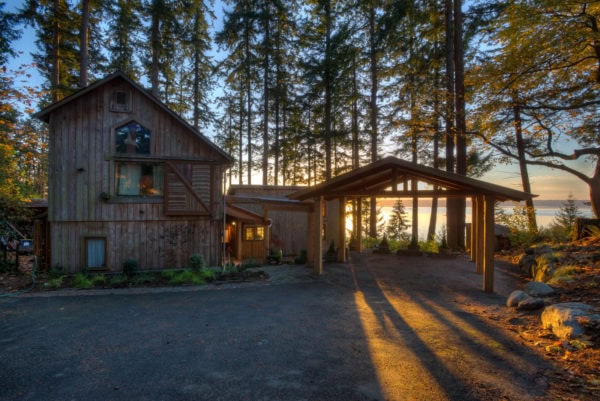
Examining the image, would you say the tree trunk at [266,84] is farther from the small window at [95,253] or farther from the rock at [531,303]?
the rock at [531,303]

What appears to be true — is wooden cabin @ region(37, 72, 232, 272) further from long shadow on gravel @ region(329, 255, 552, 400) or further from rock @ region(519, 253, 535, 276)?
rock @ region(519, 253, 535, 276)

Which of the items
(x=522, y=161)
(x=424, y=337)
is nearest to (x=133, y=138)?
(x=424, y=337)

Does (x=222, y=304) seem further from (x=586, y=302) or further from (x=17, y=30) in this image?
(x=17, y=30)

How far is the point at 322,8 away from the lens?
64.0ft

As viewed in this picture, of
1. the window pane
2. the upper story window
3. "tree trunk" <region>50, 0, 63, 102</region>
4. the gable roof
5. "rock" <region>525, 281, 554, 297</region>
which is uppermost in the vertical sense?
"tree trunk" <region>50, 0, 63, 102</region>

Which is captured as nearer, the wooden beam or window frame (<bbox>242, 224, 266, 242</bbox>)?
the wooden beam

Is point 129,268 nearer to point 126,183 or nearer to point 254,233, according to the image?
point 126,183

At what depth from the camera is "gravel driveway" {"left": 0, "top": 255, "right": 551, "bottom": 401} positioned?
11.0ft

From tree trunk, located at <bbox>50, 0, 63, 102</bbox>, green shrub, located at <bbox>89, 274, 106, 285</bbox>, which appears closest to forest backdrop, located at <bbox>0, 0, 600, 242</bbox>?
tree trunk, located at <bbox>50, 0, 63, 102</bbox>

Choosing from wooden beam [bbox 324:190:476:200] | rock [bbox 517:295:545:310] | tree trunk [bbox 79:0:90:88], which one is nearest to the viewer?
rock [bbox 517:295:545:310]

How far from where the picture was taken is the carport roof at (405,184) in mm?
7723

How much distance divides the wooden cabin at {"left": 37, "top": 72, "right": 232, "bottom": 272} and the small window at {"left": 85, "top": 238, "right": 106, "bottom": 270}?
0.03 m

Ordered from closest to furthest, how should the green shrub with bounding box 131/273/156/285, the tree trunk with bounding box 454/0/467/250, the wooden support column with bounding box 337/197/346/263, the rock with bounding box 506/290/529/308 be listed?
the rock with bounding box 506/290/529/308, the green shrub with bounding box 131/273/156/285, the wooden support column with bounding box 337/197/346/263, the tree trunk with bounding box 454/0/467/250

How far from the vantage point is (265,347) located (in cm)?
449
